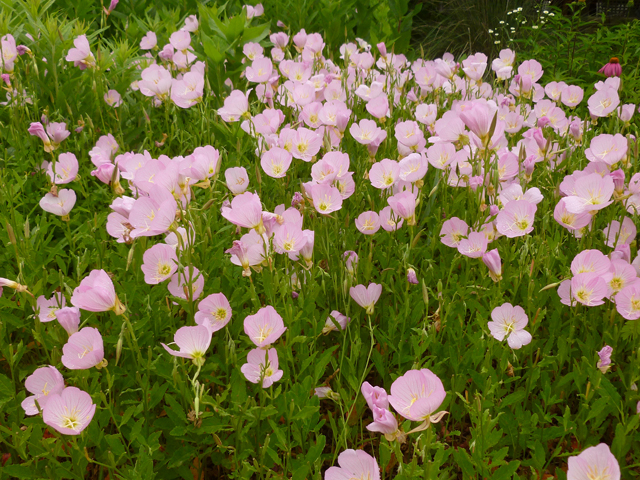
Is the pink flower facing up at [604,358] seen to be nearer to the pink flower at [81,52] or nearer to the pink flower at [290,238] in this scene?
the pink flower at [290,238]

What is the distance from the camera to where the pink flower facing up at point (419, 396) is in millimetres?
970

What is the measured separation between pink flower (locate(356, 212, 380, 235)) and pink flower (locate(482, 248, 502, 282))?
0.37 metres

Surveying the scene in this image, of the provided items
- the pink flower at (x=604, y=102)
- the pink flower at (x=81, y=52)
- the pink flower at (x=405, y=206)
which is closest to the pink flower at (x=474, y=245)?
the pink flower at (x=405, y=206)

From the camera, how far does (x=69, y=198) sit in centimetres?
194

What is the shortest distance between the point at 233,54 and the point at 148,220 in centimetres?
248

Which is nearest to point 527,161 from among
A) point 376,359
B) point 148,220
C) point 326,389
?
point 376,359

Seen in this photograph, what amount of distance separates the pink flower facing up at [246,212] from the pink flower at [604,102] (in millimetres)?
1736

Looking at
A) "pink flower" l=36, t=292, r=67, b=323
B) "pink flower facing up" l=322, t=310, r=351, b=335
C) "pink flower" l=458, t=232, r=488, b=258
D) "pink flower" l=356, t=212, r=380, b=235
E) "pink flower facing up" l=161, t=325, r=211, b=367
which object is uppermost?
"pink flower" l=458, t=232, r=488, b=258

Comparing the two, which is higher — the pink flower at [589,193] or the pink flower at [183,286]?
the pink flower at [589,193]

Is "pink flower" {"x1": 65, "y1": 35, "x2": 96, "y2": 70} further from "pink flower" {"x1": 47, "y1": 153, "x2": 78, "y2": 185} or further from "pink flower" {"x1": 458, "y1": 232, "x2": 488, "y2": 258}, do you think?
"pink flower" {"x1": 458, "y1": 232, "x2": 488, "y2": 258}

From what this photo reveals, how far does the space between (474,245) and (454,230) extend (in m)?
0.21

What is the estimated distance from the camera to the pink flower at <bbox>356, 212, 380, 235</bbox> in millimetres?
1771

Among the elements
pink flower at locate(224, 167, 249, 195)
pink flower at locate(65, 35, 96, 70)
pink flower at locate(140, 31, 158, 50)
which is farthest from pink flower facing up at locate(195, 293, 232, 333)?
pink flower at locate(140, 31, 158, 50)

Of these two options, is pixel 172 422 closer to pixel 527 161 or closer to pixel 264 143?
pixel 264 143
